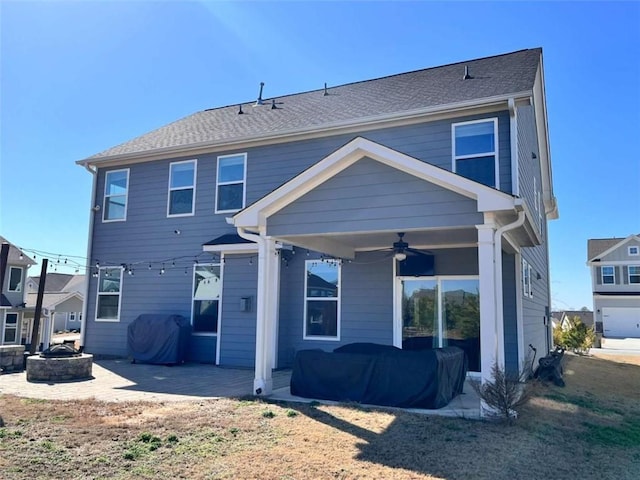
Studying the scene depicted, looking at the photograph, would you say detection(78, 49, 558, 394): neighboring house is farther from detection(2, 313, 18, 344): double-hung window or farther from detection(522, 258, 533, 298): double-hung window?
detection(2, 313, 18, 344): double-hung window

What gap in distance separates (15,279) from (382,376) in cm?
2328

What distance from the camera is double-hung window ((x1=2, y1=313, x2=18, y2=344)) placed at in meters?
23.4

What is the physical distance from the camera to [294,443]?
16.0 ft

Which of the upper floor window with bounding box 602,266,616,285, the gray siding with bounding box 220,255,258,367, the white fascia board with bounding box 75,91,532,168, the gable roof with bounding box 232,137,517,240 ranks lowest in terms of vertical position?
the gray siding with bounding box 220,255,258,367

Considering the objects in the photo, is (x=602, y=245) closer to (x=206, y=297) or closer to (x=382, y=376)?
(x=206, y=297)

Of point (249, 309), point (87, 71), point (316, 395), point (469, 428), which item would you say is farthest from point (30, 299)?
point (469, 428)

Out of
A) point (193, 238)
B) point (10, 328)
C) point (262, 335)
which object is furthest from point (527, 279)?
point (10, 328)

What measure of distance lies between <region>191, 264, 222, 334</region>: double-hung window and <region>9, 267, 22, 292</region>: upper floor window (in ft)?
55.3

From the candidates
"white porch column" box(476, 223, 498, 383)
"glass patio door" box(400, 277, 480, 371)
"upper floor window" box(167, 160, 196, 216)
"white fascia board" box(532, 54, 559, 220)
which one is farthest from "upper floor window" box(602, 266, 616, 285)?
"white porch column" box(476, 223, 498, 383)

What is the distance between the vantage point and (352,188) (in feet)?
22.6

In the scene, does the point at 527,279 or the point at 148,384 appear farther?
the point at 527,279

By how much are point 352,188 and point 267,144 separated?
481 centimetres

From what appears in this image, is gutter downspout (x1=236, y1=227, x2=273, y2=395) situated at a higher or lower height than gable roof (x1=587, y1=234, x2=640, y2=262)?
lower

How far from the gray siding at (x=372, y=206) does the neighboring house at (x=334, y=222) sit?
2cm
